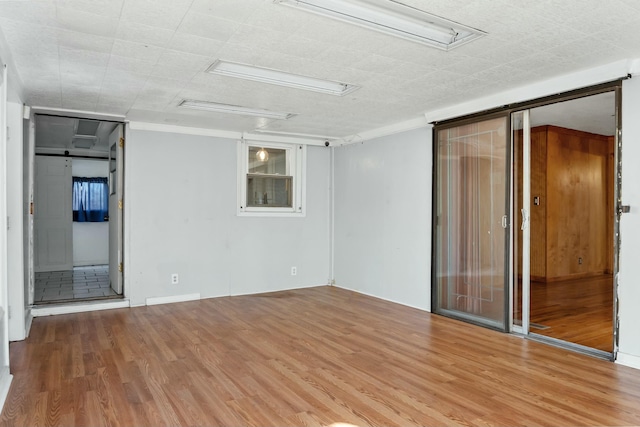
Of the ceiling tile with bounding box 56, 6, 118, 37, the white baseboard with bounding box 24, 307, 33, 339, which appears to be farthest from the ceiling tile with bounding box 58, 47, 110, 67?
the white baseboard with bounding box 24, 307, 33, 339

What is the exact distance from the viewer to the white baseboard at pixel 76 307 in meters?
5.03

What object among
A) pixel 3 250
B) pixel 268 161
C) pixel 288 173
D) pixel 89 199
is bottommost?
pixel 3 250

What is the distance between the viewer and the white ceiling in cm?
255

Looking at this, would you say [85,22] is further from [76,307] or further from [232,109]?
[76,307]

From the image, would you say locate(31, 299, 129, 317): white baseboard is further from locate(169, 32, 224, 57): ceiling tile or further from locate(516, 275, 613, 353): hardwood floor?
locate(516, 275, 613, 353): hardwood floor

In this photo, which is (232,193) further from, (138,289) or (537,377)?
(537,377)

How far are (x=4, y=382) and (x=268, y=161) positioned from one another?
4525mm

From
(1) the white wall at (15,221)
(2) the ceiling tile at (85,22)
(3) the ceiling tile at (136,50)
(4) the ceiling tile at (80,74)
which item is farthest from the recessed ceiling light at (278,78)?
(1) the white wall at (15,221)

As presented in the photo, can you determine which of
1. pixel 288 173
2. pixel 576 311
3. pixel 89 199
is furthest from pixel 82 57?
pixel 89 199

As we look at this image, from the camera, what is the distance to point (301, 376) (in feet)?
10.6

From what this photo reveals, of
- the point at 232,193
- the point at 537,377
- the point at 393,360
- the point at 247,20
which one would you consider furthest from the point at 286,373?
the point at 232,193

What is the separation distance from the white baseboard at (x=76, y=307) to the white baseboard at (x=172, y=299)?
31 centimetres

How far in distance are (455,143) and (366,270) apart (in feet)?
7.77

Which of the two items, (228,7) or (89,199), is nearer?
(228,7)
